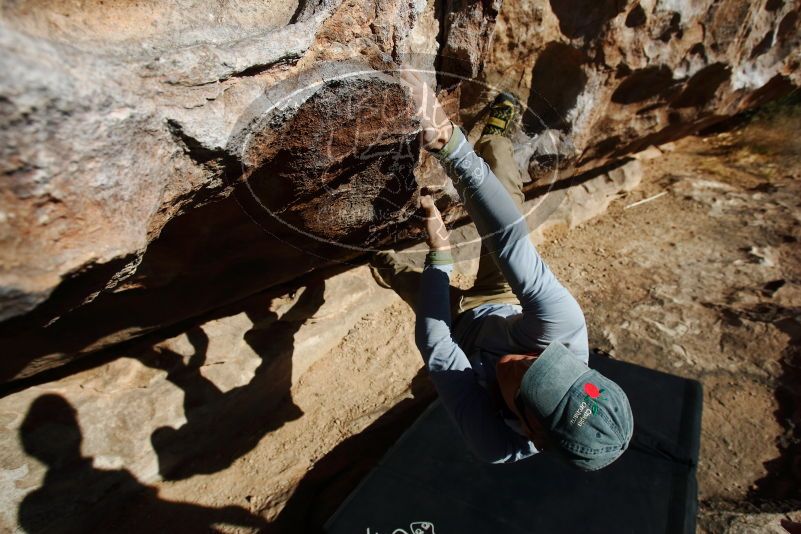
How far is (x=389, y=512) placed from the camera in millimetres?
1806

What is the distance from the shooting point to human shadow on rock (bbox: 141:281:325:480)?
1998mm

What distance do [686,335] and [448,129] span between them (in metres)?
2.15

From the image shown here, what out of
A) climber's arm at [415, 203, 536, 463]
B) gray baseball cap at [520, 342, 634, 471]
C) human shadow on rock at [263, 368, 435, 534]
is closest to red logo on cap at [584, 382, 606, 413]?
gray baseball cap at [520, 342, 634, 471]

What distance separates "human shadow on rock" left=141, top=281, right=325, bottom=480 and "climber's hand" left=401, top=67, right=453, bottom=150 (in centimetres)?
123

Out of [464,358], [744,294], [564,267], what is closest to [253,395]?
[464,358]

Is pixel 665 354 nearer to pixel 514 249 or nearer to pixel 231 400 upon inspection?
pixel 514 249

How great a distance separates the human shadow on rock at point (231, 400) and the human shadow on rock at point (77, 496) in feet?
0.49

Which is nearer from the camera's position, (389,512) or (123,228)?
(123,228)

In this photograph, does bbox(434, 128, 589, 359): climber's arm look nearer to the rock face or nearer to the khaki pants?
the rock face

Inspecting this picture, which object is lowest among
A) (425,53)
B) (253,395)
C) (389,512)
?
(389,512)

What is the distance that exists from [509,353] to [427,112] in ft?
2.42

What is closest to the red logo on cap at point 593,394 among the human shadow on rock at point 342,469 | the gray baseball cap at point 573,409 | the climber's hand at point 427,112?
the gray baseball cap at point 573,409

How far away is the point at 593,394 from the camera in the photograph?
1.07 meters

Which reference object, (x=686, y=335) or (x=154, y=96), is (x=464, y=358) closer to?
(x=154, y=96)
